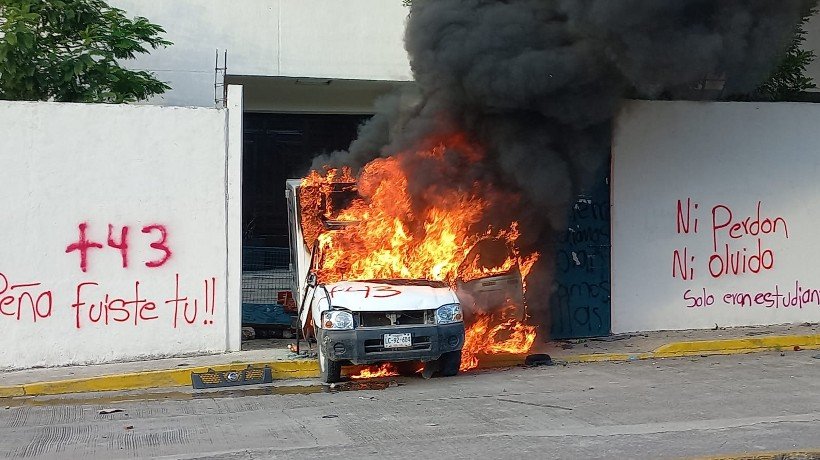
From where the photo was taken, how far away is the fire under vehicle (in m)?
8.69

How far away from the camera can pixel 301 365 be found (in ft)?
32.8

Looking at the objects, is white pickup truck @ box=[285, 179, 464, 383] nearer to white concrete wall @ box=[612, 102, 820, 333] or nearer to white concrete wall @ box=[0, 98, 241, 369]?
white concrete wall @ box=[0, 98, 241, 369]

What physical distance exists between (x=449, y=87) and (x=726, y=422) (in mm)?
5653

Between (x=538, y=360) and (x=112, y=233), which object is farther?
(x=538, y=360)

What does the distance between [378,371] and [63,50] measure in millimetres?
6015

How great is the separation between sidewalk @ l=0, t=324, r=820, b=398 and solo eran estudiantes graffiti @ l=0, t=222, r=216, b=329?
1.62ft

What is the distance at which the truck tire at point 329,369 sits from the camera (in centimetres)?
913

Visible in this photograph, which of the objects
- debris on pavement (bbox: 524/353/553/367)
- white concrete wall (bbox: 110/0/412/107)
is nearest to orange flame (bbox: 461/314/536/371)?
debris on pavement (bbox: 524/353/553/367)

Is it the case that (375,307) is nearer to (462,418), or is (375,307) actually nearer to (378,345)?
(378,345)

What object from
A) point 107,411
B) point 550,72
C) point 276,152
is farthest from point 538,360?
point 276,152

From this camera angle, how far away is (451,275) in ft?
34.3

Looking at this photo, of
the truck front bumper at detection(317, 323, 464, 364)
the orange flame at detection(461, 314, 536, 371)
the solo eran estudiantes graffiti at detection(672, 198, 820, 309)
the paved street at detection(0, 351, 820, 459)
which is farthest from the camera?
the solo eran estudiantes graffiti at detection(672, 198, 820, 309)

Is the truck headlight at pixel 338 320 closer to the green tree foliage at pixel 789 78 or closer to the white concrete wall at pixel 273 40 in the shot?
the white concrete wall at pixel 273 40

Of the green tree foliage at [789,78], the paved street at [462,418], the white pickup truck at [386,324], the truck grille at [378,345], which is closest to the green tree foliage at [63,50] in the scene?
the paved street at [462,418]
